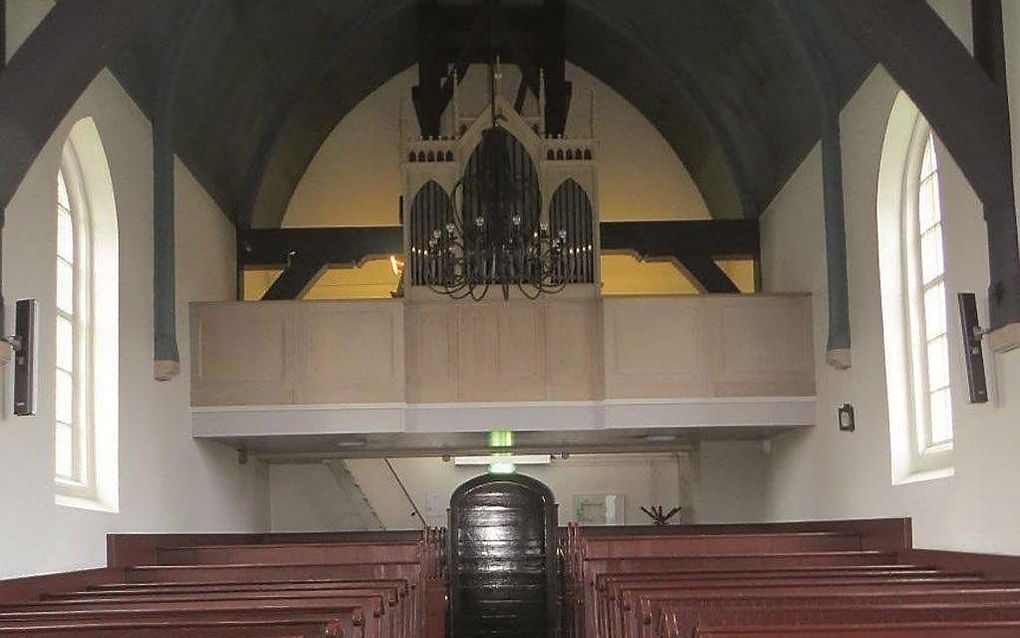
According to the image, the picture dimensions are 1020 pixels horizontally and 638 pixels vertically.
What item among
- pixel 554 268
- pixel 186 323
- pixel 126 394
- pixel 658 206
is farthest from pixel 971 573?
pixel 658 206

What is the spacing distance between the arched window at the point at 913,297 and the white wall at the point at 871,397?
0.12 metres

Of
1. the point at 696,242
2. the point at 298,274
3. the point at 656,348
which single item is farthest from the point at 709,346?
the point at 298,274

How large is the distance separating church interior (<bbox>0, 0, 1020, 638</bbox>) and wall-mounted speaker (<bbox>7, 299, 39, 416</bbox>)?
21 mm

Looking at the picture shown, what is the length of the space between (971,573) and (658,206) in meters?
10.2

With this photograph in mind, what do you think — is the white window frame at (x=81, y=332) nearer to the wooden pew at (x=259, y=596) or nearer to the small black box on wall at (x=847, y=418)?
the wooden pew at (x=259, y=596)

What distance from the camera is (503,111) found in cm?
1584

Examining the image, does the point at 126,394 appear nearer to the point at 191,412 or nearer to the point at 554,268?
the point at 191,412

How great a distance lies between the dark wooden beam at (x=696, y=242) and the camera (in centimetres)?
1705

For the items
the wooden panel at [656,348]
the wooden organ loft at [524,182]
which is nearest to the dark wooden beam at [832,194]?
the wooden panel at [656,348]

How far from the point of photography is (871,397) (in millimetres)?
13031

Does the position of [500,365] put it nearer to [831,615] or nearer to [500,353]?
[500,353]

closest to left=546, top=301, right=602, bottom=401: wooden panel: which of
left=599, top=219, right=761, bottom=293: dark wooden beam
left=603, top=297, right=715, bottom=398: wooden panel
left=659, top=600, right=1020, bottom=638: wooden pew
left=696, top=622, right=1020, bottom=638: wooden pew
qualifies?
left=603, top=297, right=715, bottom=398: wooden panel

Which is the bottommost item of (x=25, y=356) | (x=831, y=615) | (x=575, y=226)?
(x=831, y=615)

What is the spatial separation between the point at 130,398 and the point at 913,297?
7.14 m
